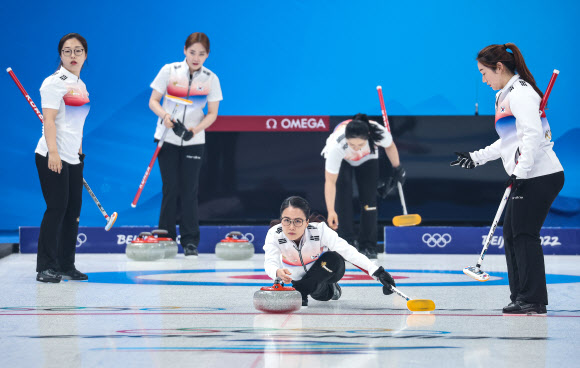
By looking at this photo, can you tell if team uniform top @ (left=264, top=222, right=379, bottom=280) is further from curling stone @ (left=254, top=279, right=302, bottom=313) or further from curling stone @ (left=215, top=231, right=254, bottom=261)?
curling stone @ (left=215, top=231, right=254, bottom=261)

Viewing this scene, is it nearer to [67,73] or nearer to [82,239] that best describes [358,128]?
[67,73]

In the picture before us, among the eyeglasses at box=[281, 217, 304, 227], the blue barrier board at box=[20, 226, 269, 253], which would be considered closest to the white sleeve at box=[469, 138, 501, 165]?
the eyeglasses at box=[281, 217, 304, 227]

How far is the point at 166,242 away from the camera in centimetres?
634

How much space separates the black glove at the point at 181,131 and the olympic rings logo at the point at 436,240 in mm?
2410

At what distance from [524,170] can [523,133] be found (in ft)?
0.53

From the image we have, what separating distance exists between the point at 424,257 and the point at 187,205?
208 centimetres

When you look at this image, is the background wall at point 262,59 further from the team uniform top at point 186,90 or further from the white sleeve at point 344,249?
the white sleeve at point 344,249

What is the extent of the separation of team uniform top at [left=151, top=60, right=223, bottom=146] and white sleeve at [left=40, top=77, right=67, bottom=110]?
1.89 m

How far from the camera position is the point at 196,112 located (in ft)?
→ 21.2

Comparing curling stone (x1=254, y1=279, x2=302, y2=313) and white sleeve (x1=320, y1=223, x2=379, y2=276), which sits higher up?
white sleeve (x1=320, y1=223, x2=379, y2=276)

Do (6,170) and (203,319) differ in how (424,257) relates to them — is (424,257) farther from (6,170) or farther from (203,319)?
(6,170)

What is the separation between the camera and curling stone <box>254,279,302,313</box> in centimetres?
329

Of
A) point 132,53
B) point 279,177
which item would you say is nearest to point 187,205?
point 279,177

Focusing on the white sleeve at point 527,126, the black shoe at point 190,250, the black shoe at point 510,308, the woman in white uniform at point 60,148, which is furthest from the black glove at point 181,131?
the black shoe at point 510,308
